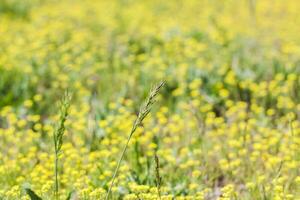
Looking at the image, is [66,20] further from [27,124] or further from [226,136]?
[226,136]

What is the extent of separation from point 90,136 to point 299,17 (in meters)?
4.54

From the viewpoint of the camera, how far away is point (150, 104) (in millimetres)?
3344

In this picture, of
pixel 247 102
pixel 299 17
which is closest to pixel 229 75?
pixel 247 102

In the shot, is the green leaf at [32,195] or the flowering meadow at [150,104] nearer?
the green leaf at [32,195]

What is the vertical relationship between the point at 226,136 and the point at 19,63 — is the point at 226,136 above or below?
below

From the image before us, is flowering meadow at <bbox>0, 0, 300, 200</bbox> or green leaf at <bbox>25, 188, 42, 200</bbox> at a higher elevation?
flowering meadow at <bbox>0, 0, 300, 200</bbox>

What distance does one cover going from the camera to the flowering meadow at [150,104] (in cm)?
392

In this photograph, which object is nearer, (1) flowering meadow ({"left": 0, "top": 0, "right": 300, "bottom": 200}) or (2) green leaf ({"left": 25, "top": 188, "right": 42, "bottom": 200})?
(2) green leaf ({"left": 25, "top": 188, "right": 42, "bottom": 200})

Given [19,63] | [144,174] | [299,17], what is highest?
[299,17]

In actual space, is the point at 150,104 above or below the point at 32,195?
above

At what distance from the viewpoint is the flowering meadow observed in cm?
392

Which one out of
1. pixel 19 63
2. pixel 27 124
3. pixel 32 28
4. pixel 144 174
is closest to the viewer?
pixel 144 174

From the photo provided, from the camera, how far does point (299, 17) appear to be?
8.25 metres

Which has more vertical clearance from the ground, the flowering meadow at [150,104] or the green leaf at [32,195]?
the flowering meadow at [150,104]
